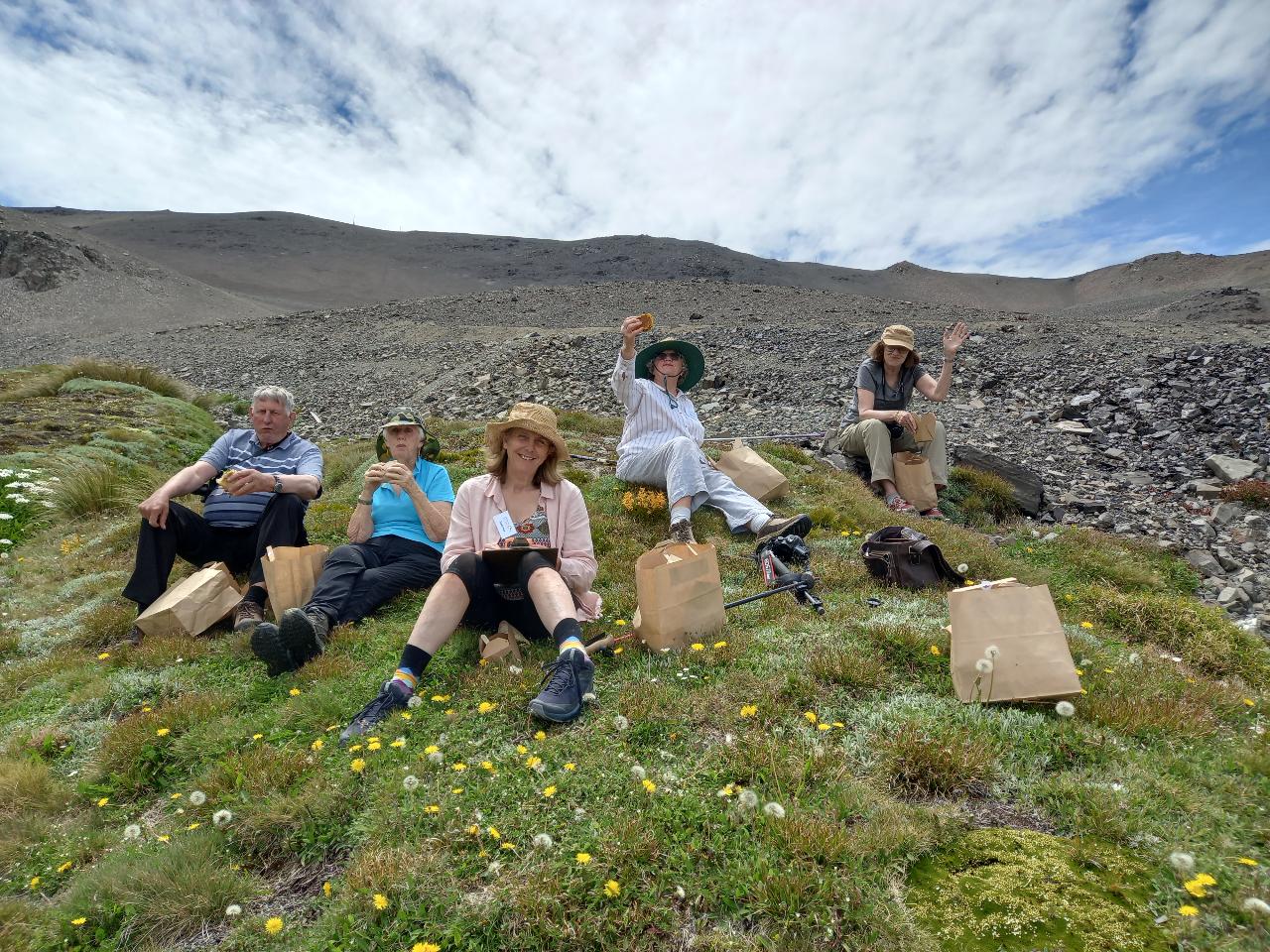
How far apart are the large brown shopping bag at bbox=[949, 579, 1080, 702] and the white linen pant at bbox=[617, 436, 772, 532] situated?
3.27 meters

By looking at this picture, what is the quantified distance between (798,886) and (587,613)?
2.59 m

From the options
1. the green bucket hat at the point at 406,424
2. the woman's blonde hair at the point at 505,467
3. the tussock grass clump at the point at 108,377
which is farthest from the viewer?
the tussock grass clump at the point at 108,377

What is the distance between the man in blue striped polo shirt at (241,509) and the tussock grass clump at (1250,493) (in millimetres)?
11786

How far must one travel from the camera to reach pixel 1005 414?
14.2 m

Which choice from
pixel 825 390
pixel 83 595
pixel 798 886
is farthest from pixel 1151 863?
pixel 825 390

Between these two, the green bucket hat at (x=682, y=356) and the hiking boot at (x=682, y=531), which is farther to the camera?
the green bucket hat at (x=682, y=356)

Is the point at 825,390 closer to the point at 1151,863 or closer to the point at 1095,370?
the point at 1095,370

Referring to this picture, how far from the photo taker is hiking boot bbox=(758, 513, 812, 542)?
6.69m

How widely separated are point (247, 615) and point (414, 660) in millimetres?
2201

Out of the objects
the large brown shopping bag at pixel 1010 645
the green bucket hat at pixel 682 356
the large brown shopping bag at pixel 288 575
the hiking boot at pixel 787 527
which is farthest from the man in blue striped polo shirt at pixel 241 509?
the large brown shopping bag at pixel 1010 645

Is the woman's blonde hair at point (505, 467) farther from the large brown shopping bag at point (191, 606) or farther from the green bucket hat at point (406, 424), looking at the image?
the large brown shopping bag at point (191, 606)

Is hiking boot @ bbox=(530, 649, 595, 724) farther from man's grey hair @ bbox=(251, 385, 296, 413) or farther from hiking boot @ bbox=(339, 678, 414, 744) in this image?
man's grey hair @ bbox=(251, 385, 296, 413)

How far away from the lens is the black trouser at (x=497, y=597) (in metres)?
4.46

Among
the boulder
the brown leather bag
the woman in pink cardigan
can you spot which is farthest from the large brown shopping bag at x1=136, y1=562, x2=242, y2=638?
the boulder
